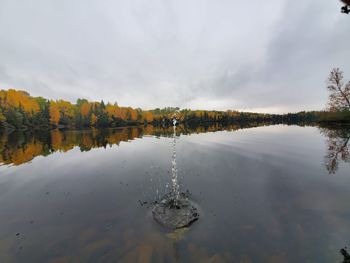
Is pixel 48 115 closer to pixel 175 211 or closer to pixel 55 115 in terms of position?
pixel 55 115

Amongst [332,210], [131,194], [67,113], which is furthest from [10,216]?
[67,113]

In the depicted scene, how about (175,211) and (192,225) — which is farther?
(175,211)

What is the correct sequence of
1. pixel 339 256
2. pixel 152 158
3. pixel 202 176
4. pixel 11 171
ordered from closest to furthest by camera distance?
1. pixel 339 256
2. pixel 202 176
3. pixel 11 171
4. pixel 152 158

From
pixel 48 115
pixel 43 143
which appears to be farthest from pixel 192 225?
pixel 48 115

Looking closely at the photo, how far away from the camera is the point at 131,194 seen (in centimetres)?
1612

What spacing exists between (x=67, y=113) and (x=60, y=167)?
136 m

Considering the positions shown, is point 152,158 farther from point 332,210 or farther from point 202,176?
point 332,210

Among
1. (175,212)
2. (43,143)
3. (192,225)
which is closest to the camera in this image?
(192,225)

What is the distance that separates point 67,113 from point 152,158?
13857cm

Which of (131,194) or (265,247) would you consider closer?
(265,247)

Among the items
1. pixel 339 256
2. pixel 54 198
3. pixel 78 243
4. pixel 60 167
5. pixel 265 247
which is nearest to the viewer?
pixel 339 256

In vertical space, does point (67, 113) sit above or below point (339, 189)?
above

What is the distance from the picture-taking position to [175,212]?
489 inches

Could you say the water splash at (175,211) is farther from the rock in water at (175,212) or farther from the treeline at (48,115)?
the treeline at (48,115)
